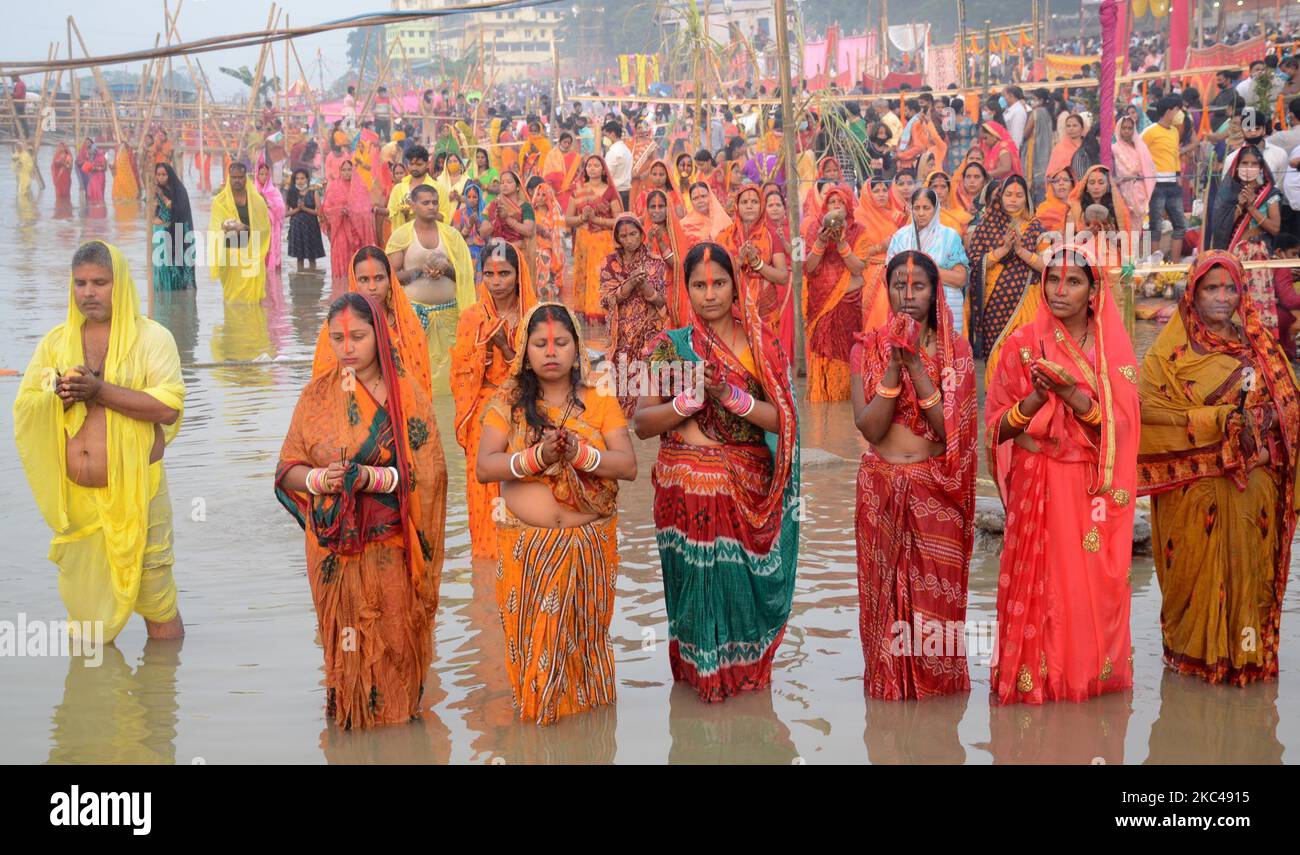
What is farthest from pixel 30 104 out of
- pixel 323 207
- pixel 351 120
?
pixel 323 207

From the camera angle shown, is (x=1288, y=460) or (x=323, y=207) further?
(x=323, y=207)

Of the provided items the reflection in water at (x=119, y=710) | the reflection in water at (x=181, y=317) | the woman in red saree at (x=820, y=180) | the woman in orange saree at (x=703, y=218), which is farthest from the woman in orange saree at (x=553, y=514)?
the reflection in water at (x=181, y=317)

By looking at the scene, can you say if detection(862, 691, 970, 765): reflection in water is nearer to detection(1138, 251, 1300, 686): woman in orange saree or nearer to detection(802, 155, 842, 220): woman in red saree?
detection(1138, 251, 1300, 686): woman in orange saree

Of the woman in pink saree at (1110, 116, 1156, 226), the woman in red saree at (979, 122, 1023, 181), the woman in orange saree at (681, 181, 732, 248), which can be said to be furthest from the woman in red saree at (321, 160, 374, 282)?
the woman in pink saree at (1110, 116, 1156, 226)

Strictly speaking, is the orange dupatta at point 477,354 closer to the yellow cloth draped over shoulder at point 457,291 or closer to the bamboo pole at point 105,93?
the yellow cloth draped over shoulder at point 457,291

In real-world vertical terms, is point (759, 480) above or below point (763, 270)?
below

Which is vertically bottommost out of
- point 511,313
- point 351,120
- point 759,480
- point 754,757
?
point 754,757

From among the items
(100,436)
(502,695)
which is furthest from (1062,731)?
(100,436)

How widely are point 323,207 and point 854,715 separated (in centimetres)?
1518

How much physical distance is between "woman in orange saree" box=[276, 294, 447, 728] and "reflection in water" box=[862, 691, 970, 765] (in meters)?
1.56

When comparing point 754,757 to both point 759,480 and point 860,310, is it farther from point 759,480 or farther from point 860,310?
point 860,310

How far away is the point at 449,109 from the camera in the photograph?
37156mm

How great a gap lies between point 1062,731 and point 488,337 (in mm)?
3037

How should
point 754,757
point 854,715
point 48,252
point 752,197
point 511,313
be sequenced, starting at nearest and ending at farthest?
point 754,757 < point 854,715 < point 511,313 < point 752,197 < point 48,252
